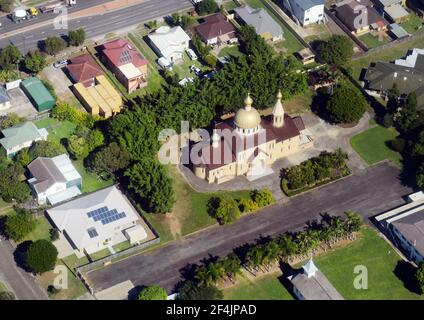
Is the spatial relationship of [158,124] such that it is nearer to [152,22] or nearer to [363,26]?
[152,22]

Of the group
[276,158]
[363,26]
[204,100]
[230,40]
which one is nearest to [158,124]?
[204,100]

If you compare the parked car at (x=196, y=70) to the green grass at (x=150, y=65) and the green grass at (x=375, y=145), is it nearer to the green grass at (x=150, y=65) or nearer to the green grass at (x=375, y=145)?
the green grass at (x=150, y=65)

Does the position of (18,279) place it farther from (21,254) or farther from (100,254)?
(100,254)

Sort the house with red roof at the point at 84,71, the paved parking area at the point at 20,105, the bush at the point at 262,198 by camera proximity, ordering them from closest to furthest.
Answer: the bush at the point at 262,198 < the paved parking area at the point at 20,105 < the house with red roof at the point at 84,71

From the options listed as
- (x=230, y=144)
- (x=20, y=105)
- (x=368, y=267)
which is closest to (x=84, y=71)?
(x=20, y=105)

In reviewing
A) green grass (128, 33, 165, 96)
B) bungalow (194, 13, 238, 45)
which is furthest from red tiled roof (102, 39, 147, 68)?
bungalow (194, 13, 238, 45)

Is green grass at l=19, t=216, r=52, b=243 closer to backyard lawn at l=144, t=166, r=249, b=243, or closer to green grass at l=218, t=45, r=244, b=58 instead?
backyard lawn at l=144, t=166, r=249, b=243

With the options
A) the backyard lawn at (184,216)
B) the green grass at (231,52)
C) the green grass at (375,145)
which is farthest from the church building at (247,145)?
the green grass at (231,52)
